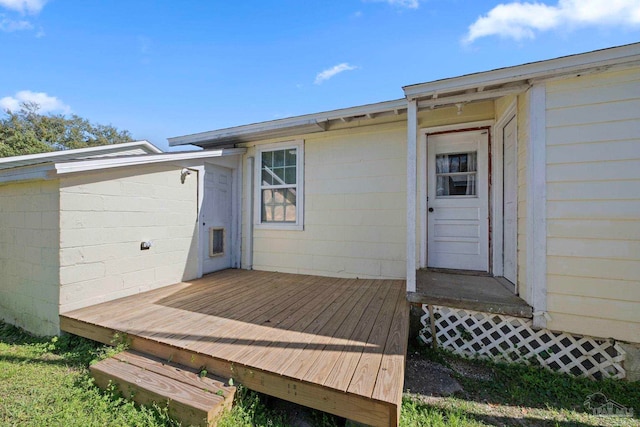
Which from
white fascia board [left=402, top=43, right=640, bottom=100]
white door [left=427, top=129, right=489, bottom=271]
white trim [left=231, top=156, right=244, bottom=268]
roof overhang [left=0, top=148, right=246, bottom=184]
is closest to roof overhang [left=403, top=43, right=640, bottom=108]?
white fascia board [left=402, top=43, right=640, bottom=100]

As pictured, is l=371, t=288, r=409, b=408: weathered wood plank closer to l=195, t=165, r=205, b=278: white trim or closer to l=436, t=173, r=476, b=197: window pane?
l=436, t=173, r=476, b=197: window pane

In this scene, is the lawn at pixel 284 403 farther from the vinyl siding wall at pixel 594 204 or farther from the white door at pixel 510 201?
the white door at pixel 510 201

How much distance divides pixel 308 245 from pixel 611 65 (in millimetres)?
4228

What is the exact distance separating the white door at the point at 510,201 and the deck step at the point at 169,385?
3344 millimetres

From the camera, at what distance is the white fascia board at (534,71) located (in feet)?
7.19

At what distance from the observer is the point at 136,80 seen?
11.3 m

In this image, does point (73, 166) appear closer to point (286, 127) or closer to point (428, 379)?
point (286, 127)

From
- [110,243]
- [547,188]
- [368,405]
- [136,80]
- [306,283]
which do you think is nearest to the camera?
[368,405]

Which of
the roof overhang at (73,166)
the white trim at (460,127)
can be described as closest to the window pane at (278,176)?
the roof overhang at (73,166)

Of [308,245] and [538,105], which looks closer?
[538,105]

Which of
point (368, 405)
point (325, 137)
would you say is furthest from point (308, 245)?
point (368, 405)

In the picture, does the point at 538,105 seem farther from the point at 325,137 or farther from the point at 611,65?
the point at 325,137

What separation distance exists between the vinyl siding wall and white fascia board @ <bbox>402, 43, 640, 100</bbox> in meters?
0.12

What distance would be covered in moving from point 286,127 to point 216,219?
226cm
